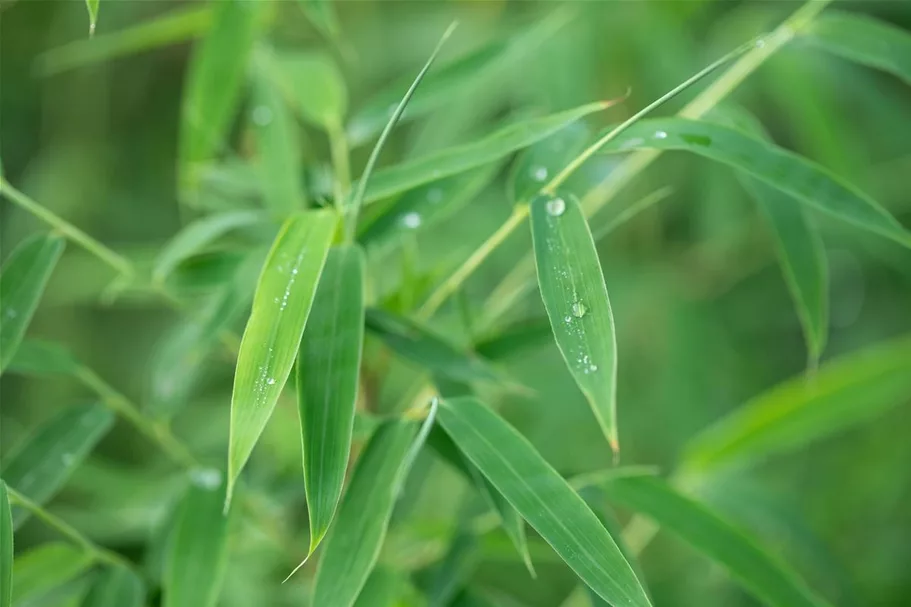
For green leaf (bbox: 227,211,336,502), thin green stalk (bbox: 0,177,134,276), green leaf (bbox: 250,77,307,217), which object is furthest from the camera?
green leaf (bbox: 250,77,307,217)

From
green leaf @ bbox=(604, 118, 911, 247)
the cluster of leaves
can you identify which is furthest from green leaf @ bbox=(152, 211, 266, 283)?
green leaf @ bbox=(604, 118, 911, 247)

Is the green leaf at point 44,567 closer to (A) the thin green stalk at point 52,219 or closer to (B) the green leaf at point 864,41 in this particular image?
(A) the thin green stalk at point 52,219

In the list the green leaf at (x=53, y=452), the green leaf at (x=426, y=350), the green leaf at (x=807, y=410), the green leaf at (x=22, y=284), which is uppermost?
the green leaf at (x=22, y=284)

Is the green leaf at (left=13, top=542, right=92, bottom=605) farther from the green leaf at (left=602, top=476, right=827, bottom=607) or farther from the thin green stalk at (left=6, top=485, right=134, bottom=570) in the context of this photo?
the green leaf at (left=602, top=476, right=827, bottom=607)

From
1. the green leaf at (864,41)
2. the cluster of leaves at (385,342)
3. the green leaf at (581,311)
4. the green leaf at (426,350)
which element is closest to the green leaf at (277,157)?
the cluster of leaves at (385,342)

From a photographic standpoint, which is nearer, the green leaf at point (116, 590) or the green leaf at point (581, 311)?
the green leaf at point (581, 311)

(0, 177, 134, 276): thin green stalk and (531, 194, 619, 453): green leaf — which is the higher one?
(0, 177, 134, 276): thin green stalk

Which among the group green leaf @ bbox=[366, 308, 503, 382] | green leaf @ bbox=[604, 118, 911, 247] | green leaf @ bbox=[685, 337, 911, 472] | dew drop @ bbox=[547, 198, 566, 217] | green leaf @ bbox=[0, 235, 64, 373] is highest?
green leaf @ bbox=[604, 118, 911, 247]

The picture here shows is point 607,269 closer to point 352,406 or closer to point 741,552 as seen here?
point 741,552
